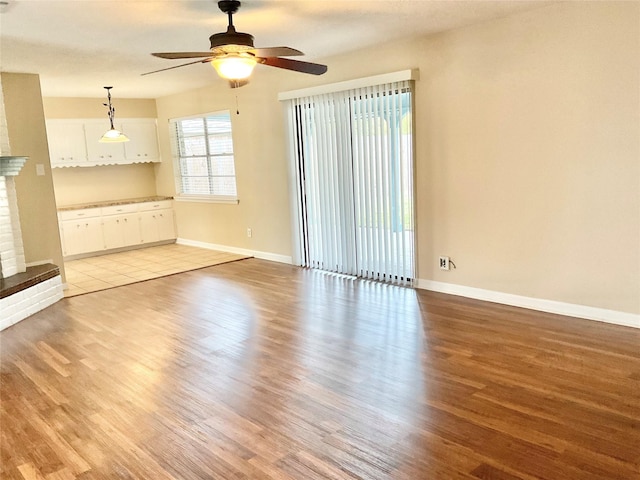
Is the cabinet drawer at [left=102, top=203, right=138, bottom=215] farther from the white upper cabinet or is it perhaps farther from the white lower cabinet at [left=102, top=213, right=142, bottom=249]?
the white upper cabinet

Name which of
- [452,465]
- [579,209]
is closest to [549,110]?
[579,209]

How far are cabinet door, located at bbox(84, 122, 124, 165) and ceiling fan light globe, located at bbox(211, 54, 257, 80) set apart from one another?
5234 mm

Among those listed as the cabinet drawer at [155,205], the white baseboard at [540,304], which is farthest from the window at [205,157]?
the white baseboard at [540,304]

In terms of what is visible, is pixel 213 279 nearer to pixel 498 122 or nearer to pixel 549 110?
pixel 498 122

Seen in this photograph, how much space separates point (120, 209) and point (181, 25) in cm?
468

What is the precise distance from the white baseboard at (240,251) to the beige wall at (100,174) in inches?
49.2

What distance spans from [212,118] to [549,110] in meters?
4.92

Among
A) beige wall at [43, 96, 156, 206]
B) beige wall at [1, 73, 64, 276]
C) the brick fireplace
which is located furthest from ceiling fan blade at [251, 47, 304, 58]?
beige wall at [43, 96, 156, 206]

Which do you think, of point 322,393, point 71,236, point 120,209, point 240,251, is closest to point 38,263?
point 71,236

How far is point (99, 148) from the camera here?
7.86 meters

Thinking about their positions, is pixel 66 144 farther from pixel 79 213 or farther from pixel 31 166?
pixel 31 166

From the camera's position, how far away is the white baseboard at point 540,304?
12.3 ft

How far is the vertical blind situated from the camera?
4.95m

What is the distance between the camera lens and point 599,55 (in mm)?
3615
